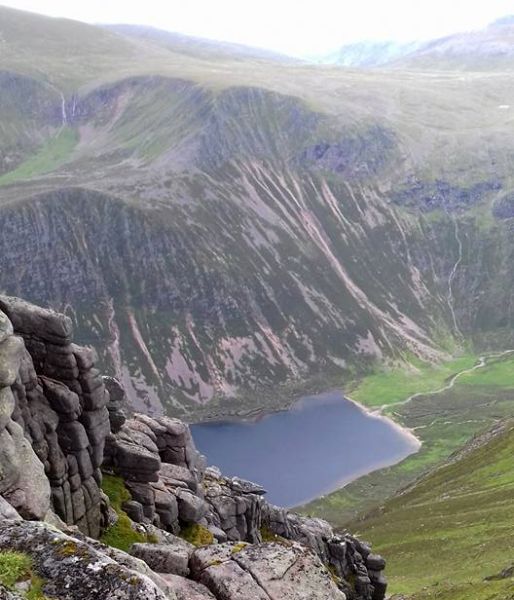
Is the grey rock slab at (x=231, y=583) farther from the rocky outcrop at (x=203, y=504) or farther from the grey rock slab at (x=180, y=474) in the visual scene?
the grey rock slab at (x=180, y=474)

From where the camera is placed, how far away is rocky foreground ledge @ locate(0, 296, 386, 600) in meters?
21.8

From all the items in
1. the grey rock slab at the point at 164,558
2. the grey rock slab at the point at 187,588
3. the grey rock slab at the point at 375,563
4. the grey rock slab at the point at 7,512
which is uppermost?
the grey rock slab at the point at 7,512

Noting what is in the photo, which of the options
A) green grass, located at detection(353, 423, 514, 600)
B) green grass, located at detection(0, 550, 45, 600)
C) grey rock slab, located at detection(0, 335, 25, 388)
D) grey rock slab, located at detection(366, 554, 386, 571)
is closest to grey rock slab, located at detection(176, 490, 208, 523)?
grey rock slab, located at detection(366, 554, 386, 571)

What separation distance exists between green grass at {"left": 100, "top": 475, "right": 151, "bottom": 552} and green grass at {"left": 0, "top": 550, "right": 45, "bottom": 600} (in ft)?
68.3

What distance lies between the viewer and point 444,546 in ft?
284

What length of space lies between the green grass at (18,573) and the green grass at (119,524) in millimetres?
20807

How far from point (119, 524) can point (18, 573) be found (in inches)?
1011

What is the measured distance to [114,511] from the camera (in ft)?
153

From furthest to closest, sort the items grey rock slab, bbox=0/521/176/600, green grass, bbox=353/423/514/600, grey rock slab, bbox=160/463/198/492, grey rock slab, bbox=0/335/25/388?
1. green grass, bbox=353/423/514/600
2. grey rock slab, bbox=160/463/198/492
3. grey rock slab, bbox=0/335/25/388
4. grey rock slab, bbox=0/521/176/600

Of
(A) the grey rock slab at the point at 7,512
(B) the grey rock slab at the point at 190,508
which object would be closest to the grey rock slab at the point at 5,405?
(A) the grey rock slab at the point at 7,512

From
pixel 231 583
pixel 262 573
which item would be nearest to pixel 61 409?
pixel 231 583

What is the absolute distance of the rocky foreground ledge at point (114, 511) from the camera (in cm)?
2175

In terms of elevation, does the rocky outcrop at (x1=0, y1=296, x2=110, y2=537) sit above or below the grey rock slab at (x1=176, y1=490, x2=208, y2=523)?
above

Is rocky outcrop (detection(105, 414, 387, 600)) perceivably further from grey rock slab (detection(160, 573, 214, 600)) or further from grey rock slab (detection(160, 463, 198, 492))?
grey rock slab (detection(160, 573, 214, 600))
